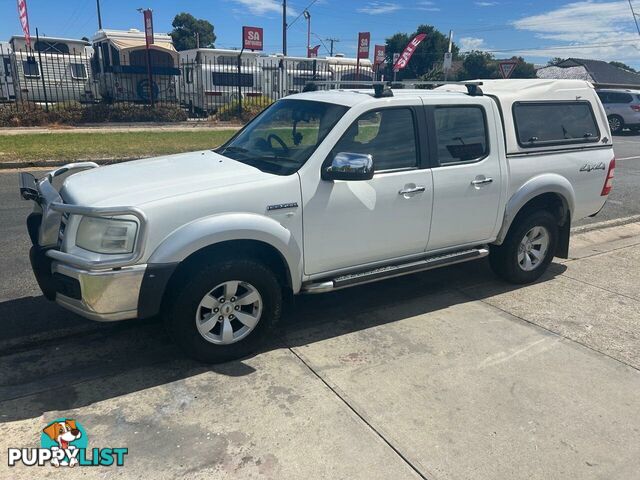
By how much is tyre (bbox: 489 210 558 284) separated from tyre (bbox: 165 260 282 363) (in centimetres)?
245

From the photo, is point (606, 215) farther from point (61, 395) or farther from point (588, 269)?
point (61, 395)

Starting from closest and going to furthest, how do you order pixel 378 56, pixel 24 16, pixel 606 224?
pixel 606 224 < pixel 24 16 < pixel 378 56

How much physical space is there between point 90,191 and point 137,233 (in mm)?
581

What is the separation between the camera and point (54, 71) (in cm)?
2114

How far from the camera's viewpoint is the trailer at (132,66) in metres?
21.9

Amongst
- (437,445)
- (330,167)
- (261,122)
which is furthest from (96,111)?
(437,445)

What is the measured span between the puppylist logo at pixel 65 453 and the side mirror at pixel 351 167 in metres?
2.14

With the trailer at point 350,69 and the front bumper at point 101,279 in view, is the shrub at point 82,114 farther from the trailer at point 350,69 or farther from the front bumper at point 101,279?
the front bumper at point 101,279

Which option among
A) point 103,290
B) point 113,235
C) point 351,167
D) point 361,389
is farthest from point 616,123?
point 103,290

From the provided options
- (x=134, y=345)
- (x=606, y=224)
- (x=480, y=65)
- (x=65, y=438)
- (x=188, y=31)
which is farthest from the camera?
(x=188, y=31)

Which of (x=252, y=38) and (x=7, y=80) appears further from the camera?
(x=252, y=38)

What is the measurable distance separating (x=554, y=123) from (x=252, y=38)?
19053 millimetres

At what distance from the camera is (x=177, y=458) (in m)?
2.70

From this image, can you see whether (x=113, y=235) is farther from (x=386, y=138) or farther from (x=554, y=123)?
(x=554, y=123)
